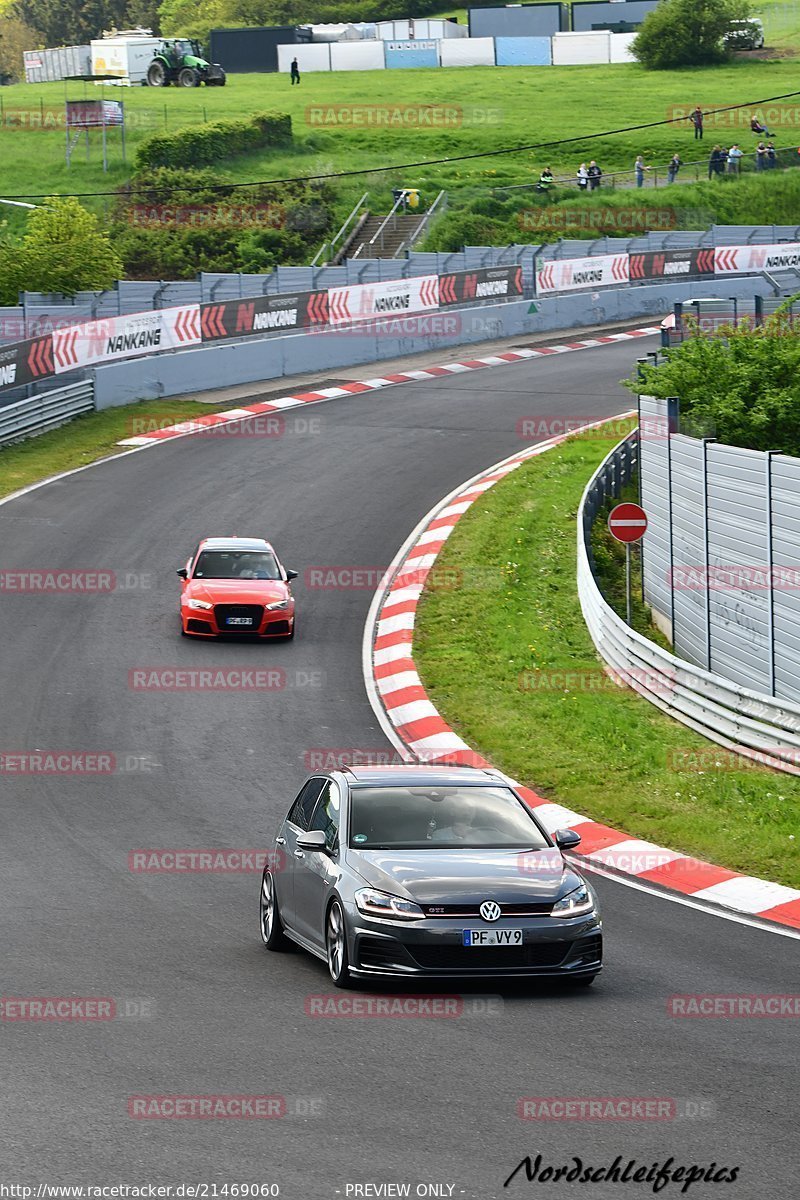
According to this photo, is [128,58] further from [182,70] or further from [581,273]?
[581,273]

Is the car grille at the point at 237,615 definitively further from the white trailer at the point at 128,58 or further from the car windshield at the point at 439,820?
the white trailer at the point at 128,58

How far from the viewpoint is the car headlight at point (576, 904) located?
401 inches

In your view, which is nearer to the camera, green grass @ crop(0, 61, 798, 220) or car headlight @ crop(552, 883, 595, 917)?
car headlight @ crop(552, 883, 595, 917)

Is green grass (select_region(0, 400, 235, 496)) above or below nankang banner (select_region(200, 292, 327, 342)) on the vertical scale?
below

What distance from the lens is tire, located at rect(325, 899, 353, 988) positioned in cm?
1027

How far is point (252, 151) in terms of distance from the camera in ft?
274

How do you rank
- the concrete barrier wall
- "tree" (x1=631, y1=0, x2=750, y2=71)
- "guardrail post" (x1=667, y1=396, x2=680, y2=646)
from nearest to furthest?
"guardrail post" (x1=667, y1=396, x2=680, y2=646), the concrete barrier wall, "tree" (x1=631, y1=0, x2=750, y2=71)

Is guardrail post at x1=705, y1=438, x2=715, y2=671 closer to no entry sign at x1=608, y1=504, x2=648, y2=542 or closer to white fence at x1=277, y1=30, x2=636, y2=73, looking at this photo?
no entry sign at x1=608, y1=504, x2=648, y2=542

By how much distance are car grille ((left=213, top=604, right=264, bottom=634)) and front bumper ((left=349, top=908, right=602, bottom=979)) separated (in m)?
13.4

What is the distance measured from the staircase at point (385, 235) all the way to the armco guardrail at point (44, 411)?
2753 centimetres

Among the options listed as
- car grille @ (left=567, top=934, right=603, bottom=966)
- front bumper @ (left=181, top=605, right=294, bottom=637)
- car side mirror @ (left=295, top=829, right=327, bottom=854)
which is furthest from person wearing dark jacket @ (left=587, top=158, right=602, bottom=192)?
car grille @ (left=567, top=934, right=603, bottom=966)

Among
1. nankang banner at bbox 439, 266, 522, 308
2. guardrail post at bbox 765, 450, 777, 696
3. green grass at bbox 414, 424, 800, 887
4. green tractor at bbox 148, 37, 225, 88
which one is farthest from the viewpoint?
green tractor at bbox 148, 37, 225, 88

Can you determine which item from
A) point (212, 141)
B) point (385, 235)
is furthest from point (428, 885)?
point (212, 141)

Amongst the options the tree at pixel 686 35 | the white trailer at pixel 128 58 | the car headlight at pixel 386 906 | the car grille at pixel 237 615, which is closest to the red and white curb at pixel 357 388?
the car grille at pixel 237 615
